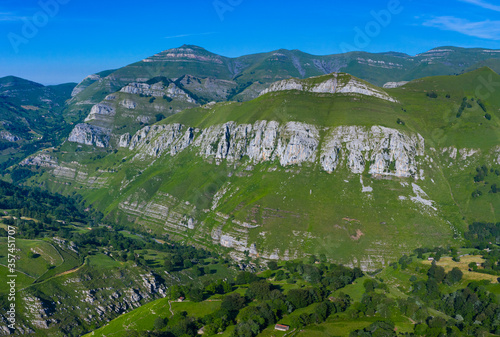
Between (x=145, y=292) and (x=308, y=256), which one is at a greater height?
(x=308, y=256)

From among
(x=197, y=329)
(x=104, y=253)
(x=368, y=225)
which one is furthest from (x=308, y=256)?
(x=104, y=253)

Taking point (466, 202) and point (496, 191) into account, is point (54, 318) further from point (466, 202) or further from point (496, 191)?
point (496, 191)

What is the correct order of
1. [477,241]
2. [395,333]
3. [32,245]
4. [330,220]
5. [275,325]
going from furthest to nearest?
[330,220]
[477,241]
[32,245]
[275,325]
[395,333]

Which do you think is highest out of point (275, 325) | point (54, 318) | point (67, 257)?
point (275, 325)

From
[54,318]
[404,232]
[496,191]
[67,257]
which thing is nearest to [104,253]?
[67,257]

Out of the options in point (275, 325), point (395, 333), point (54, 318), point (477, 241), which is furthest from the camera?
point (477, 241)

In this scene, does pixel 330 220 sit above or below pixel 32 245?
above

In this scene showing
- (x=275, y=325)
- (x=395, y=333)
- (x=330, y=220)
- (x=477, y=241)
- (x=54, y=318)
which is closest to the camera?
(x=395, y=333)

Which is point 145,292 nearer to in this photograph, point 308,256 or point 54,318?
point 54,318

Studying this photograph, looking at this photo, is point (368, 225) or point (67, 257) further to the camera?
point (368, 225)
